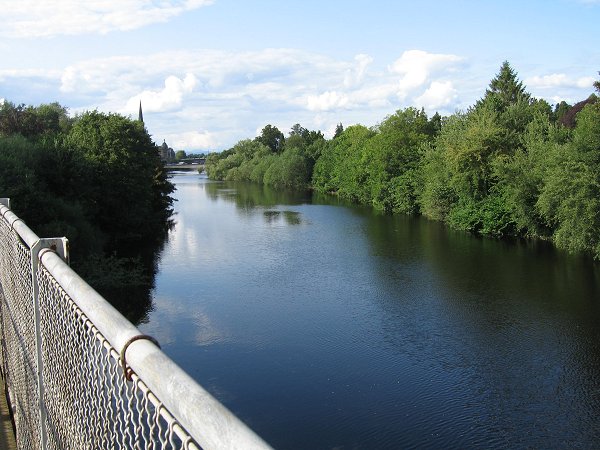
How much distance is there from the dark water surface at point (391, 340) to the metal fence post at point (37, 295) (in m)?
8.99

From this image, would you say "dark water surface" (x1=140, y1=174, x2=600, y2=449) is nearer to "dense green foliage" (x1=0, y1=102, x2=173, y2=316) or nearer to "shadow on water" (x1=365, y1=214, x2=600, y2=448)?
"shadow on water" (x1=365, y1=214, x2=600, y2=448)

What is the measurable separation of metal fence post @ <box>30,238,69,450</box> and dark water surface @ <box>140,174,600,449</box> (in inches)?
354

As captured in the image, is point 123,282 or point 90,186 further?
point 90,186

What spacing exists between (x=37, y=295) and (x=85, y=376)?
2.12 feet

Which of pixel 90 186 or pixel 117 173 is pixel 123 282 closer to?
pixel 90 186

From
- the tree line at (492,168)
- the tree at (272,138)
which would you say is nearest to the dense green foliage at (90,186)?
the tree line at (492,168)

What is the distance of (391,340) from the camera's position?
55.1 ft

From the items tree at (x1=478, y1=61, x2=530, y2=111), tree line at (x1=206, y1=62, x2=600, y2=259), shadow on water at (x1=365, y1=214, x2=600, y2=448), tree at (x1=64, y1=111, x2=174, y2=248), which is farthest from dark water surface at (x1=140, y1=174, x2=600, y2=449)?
tree at (x1=478, y1=61, x2=530, y2=111)

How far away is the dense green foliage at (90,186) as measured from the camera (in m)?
20.2

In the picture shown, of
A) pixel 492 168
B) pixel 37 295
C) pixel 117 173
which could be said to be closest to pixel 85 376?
pixel 37 295

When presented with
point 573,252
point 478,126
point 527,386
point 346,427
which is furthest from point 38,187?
point 478,126

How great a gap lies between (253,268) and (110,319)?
23.9m

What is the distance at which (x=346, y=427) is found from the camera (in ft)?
39.2

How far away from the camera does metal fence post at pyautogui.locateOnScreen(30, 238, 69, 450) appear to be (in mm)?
2757
